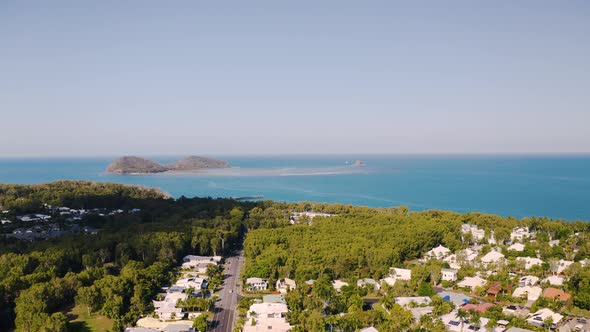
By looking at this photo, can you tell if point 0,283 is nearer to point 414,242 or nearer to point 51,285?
point 51,285

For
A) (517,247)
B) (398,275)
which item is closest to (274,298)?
(398,275)

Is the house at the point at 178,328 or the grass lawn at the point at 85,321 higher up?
the house at the point at 178,328

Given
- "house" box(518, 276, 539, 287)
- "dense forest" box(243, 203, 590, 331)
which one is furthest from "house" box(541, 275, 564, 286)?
"dense forest" box(243, 203, 590, 331)

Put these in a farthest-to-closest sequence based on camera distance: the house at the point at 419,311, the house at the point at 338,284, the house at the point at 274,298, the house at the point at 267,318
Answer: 1. the house at the point at 338,284
2. the house at the point at 274,298
3. the house at the point at 419,311
4. the house at the point at 267,318

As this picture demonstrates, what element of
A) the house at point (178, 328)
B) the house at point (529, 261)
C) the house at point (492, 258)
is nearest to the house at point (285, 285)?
the house at point (178, 328)

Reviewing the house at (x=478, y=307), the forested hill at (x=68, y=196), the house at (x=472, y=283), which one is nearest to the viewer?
the house at (x=478, y=307)

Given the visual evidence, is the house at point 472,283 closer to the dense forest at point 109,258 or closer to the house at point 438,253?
the house at point 438,253

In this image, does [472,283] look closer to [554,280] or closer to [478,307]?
[478,307]

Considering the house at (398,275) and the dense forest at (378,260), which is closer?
the dense forest at (378,260)

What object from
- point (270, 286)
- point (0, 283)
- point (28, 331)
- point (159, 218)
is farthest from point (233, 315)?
point (159, 218)
